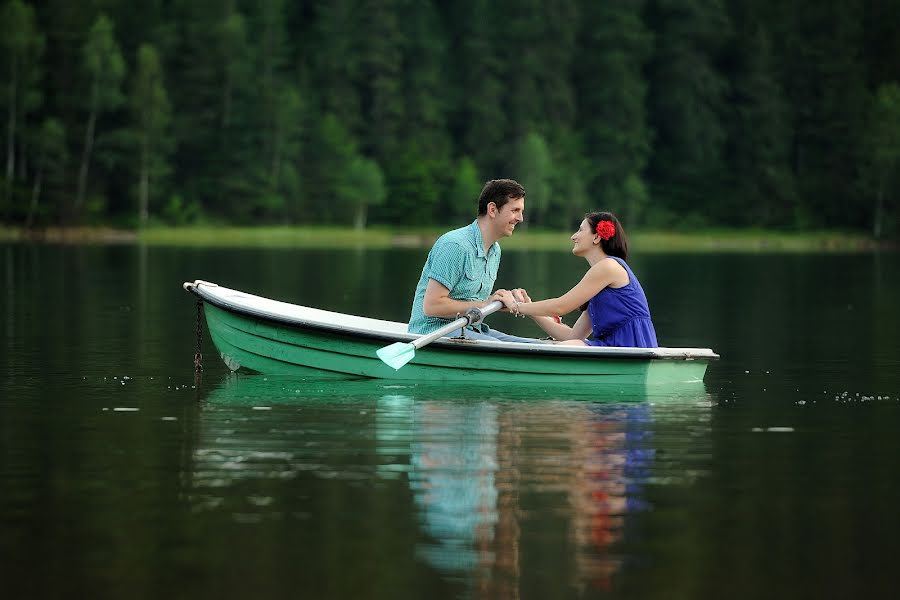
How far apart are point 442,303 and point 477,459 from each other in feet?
12.1

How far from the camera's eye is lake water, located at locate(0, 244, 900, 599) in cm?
766

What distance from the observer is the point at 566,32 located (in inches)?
4013

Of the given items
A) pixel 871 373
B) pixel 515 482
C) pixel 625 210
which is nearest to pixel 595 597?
pixel 515 482

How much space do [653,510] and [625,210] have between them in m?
91.4

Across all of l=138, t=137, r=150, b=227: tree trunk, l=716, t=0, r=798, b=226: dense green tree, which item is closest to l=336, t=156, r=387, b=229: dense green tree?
l=138, t=137, r=150, b=227: tree trunk

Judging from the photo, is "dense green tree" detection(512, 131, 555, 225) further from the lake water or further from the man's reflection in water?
the man's reflection in water

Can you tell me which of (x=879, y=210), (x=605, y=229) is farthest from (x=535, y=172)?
(x=605, y=229)

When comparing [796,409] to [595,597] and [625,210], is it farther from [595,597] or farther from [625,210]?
[625,210]

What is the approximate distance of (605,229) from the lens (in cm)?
1447

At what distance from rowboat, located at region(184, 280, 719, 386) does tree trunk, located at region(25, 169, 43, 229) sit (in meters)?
61.3

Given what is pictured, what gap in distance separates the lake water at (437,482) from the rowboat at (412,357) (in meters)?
0.20

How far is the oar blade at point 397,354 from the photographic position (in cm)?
1422

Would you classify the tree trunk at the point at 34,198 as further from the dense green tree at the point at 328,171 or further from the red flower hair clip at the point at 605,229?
the red flower hair clip at the point at 605,229

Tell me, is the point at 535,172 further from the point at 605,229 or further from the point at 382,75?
the point at 605,229
